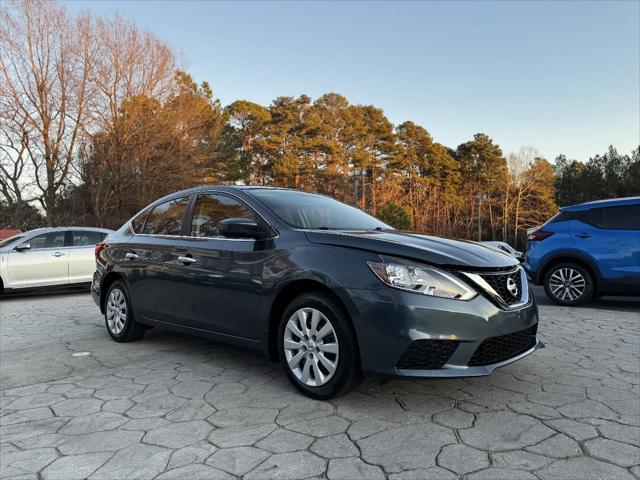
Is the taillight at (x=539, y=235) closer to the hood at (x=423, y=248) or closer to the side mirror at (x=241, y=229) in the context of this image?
the hood at (x=423, y=248)

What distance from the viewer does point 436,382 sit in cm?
380

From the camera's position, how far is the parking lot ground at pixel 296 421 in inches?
97.2

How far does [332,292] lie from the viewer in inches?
129

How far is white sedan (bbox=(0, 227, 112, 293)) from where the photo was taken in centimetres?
946

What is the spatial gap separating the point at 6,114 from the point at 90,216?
→ 6.78 metres

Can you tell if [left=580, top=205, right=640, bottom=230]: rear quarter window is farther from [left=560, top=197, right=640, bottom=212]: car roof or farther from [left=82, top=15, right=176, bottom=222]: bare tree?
[left=82, top=15, right=176, bottom=222]: bare tree

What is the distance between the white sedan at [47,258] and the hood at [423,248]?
787 cm

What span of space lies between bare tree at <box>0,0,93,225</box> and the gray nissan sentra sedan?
21792mm

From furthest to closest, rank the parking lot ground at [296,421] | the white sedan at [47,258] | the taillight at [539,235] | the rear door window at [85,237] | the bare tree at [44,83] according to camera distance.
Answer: the bare tree at [44,83] → the rear door window at [85,237] → the white sedan at [47,258] → the taillight at [539,235] → the parking lot ground at [296,421]

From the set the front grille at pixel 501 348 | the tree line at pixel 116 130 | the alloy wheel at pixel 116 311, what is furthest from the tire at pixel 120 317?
the tree line at pixel 116 130

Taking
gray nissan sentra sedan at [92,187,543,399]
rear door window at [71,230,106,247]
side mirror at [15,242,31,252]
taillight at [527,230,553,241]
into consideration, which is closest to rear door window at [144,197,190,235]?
gray nissan sentra sedan at [92,187,543,399]

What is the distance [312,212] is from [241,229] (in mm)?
750

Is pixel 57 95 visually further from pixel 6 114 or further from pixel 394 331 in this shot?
pixel 394 331

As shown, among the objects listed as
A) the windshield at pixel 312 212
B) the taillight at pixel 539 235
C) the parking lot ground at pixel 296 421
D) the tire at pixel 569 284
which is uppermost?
the windshield at pixel 312 212
